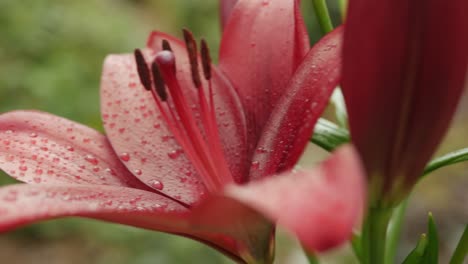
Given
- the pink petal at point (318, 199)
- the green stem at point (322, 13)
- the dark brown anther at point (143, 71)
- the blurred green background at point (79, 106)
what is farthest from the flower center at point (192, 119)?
the blurred green background at point (79, 106)

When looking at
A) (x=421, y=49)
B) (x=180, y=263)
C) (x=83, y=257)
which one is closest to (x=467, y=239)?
(x=421, y=49)

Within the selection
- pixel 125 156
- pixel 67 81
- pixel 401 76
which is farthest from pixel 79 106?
pixel 401 76

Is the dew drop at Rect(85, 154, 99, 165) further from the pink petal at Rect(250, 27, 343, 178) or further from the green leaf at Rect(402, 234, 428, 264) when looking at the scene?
the green leaf at Rect(402, 234, 428, 264)

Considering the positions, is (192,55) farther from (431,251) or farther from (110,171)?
(431,251)

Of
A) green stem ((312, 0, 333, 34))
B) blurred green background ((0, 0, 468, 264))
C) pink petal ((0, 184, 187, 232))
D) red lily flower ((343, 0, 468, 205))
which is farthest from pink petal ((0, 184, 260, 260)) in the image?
blurred green background ((0, 0, 468, 264))

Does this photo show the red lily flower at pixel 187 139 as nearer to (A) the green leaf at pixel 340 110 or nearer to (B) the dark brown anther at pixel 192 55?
(B) the dark brown anther at pixel 192 55

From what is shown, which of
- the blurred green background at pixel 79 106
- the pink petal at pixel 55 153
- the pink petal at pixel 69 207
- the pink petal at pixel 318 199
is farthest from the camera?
the blurred green background at pixel 79 106
